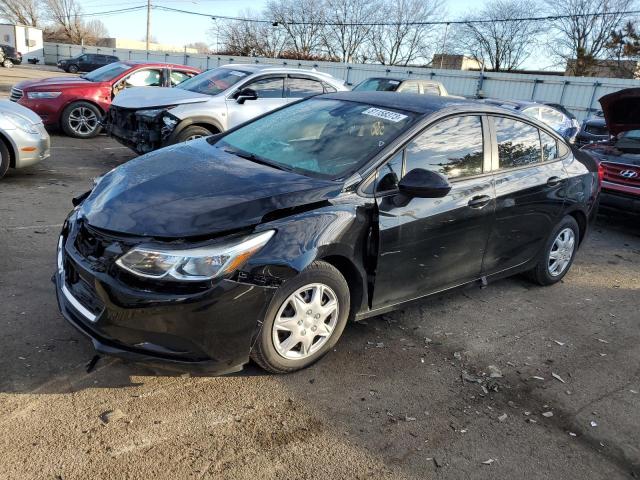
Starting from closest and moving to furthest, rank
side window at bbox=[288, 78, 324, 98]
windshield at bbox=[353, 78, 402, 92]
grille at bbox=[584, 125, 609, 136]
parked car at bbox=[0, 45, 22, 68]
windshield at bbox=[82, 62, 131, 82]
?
1. side window at bbox=[288, 78, 324, 98]
2. windshield at bbox=[82, 62, 131, 82]
3. windshield at bbox=[353, 78, 402, 92]
4. grille at bbox=[584, 125, 609, 136]
5. parked car at bbox=[0, 45, 22, 68]

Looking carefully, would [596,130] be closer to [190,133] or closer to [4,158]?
[190,133]

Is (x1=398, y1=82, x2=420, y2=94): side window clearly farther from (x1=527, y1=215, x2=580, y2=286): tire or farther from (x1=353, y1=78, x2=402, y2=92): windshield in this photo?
(x1=527, y1=215, x2=580, y2=286): tire

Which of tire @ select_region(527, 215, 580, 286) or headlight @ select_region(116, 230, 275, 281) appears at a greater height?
headlight @ select_region(116, 230, 275, 281)

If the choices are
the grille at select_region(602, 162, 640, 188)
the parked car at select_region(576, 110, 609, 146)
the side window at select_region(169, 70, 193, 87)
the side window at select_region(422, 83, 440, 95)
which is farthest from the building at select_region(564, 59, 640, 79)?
the side window at select_region(169, 70, 193, 87)

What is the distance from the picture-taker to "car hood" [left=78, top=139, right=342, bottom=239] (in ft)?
9.23

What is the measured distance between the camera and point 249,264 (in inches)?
109

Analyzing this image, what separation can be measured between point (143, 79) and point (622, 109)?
9102mm

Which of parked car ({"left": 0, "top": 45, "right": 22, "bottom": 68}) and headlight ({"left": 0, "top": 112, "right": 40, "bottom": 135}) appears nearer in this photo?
headlight ({"left": 0, "top": 112, "right": 40, "bottom": 135})

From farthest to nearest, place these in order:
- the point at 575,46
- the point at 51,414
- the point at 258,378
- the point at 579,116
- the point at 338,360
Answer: the point at 575,46 < the point at 579,116 < the point at 338,360 < the point at 258,378 < the point at 51,414

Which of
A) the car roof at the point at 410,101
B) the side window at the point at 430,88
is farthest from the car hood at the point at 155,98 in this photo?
the side window at the point at 430,88

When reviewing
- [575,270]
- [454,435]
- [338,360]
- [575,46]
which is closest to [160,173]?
[338,360]

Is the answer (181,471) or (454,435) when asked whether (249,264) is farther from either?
(454,435)

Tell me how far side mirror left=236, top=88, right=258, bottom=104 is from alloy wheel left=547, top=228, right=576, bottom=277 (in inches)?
202

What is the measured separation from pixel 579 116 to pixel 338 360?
79.3 ft
